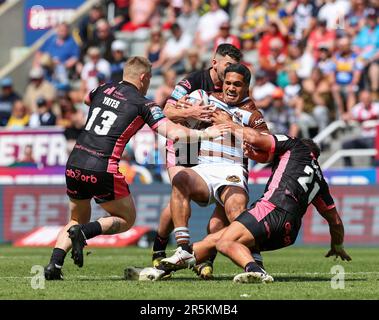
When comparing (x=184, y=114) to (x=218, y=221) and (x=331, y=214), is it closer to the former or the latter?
(x=218, y=221)

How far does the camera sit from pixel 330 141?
2234 centimetres

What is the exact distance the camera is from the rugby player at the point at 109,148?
37.5ft

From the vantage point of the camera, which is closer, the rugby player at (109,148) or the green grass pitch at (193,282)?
the green grass pitch at (193,282)

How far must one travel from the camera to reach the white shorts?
1177 cm

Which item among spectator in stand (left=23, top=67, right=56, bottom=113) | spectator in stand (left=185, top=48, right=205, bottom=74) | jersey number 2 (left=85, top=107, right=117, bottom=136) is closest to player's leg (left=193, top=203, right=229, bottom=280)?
jersey number 2 (left=85, top=107, right=117, bottom=136)

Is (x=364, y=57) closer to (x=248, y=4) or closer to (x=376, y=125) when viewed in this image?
(x=376, y=125)

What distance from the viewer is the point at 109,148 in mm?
11570

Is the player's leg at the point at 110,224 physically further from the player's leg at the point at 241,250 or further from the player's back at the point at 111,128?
the player's leg at the point at 241,250

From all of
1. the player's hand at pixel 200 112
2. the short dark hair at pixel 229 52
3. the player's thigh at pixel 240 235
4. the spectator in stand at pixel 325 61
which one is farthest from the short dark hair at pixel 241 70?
the spectator in stand at pixel 325 61

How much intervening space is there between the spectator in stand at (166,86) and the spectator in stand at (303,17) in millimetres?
2915

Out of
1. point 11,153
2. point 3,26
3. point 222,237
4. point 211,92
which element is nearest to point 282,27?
point 11,153

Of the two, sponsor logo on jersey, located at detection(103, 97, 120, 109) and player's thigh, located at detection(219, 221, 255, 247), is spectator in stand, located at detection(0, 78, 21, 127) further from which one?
player's thigh, located at detection(219, 221, 255, 247)

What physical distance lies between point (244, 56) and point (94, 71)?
11.9 ft
